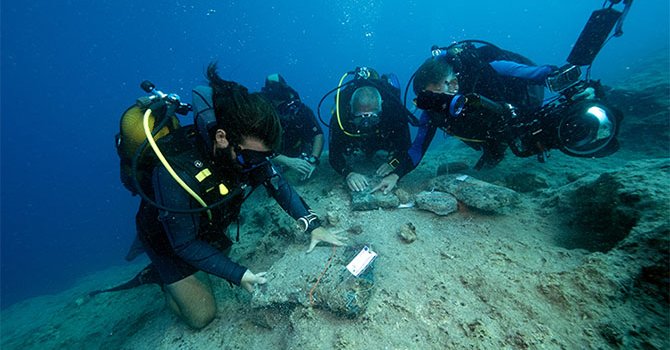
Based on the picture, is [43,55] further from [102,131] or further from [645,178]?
[645,178]

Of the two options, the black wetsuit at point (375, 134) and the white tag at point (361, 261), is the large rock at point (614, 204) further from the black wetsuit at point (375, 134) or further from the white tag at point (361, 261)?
the black wetsuit at point (375, 134)

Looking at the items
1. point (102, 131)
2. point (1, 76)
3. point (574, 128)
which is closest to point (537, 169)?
point (574, 128)

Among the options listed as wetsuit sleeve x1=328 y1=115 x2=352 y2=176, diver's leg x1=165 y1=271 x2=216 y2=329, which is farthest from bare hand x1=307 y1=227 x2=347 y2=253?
wetsuit sleeve x1=328 y1=115 x2=352 y2=176

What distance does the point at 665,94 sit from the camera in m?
6.57

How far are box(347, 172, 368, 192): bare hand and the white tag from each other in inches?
69.3

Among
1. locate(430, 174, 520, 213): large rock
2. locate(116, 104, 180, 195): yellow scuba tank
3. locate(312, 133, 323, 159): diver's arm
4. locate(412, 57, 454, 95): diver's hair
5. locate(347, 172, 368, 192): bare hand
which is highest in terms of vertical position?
locate(116, 104, 180, 195): yellow scuba tank

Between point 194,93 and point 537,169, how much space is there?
5.72m

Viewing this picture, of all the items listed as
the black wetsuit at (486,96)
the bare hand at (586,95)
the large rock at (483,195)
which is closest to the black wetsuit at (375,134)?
the black wetsuit at (486,96)

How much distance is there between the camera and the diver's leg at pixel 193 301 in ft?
11.5

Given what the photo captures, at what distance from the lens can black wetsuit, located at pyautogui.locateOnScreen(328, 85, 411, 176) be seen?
5383mm

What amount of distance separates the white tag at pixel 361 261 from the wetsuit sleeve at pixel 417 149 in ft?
6.86

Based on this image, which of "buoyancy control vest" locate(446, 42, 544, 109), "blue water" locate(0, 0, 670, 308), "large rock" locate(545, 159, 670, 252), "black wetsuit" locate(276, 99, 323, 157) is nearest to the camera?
"large rock" locate(545, 159, 670, 252)

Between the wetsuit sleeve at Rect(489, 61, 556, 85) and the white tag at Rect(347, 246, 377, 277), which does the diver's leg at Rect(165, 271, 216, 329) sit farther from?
the wetsuit sleeve at Rect(489, 61, 556, 85)

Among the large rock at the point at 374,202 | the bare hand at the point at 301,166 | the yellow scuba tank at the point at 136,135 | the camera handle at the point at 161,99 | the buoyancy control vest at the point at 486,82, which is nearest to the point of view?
the yellow scuba tank at the point at 136,135
